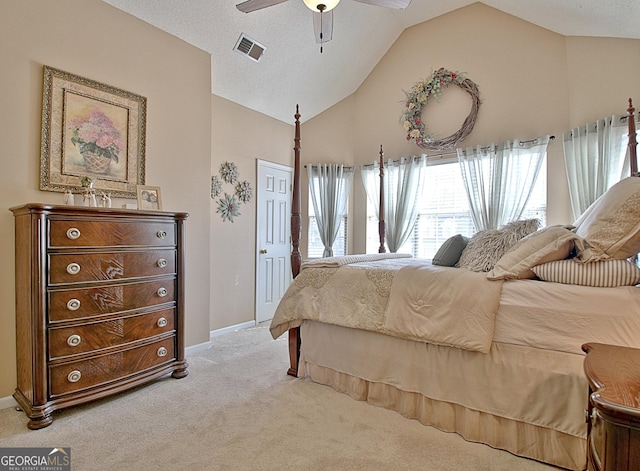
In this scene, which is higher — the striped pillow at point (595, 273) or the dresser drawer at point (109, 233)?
the dresser drawer at point (109, 233)

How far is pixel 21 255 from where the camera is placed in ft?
7.35

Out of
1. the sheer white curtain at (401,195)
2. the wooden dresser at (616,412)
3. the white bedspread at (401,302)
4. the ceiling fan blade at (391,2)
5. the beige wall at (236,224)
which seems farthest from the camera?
the sheer white curtain at (401,195)

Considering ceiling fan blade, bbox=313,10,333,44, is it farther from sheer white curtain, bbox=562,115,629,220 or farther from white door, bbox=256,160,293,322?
sheer white curtain, bbox=562,115,629,220

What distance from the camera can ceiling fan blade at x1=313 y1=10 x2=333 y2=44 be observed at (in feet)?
9.80

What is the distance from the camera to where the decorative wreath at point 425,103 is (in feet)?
13.9

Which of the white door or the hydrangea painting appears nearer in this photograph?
the hydrangea painting

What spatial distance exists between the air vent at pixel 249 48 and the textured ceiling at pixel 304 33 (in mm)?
47

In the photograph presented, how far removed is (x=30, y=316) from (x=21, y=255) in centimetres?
43

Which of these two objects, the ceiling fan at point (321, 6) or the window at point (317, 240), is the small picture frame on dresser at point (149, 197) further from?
the window at point (317, 240)

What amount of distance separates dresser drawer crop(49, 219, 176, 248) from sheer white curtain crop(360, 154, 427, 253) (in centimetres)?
294

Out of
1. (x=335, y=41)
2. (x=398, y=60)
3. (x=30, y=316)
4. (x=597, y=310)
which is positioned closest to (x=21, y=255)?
(x=30, y=316)

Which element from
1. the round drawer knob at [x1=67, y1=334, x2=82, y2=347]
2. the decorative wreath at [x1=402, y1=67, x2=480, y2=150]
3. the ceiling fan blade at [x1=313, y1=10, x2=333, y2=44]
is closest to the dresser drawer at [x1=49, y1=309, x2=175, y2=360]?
the round drawer knob at [x1=67, y1=334, x2=82, y2=347]

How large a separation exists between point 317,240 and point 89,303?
11.0 ft

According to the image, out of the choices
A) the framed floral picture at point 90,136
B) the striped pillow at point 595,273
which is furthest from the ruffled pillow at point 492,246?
the framed floral picture at point 90,136
